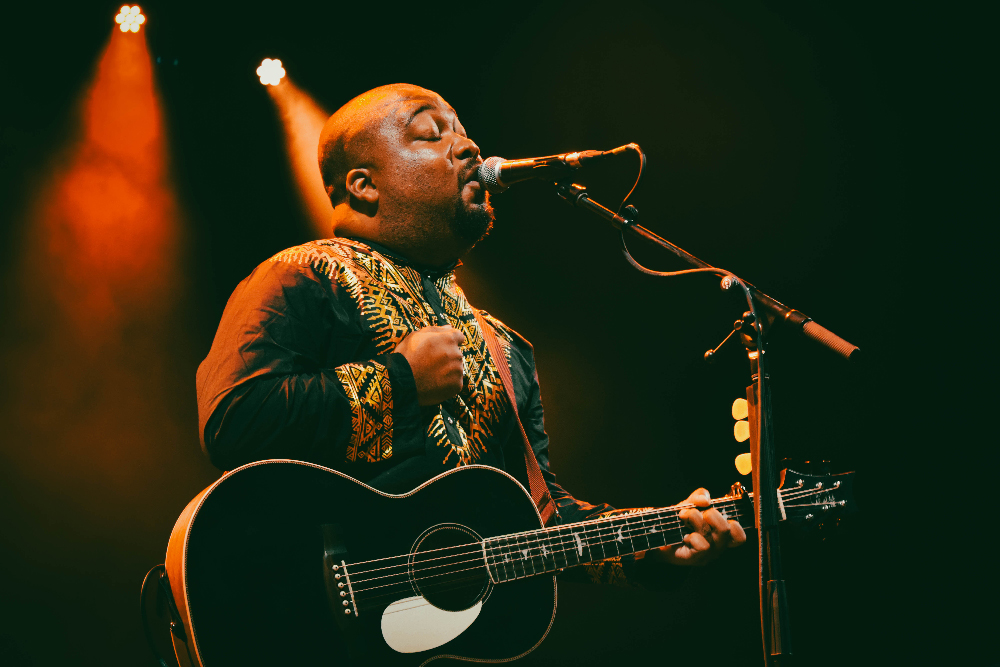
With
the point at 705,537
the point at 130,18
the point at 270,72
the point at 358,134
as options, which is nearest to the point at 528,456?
the point at 705,537

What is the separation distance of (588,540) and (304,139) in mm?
2846

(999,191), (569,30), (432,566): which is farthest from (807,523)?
(569,30)

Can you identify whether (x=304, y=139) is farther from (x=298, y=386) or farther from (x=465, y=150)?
(x=298, y=386)

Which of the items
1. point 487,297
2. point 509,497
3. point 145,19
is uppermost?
point 145,19

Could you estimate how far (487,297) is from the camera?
12.0 ft

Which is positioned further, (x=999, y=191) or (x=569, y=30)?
(x=569, y=30)

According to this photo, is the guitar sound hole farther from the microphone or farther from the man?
the microphone

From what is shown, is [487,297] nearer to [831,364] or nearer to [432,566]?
[831,364]

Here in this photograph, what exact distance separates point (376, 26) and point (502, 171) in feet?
A: 7.58

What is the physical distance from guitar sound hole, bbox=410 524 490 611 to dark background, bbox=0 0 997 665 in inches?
77.7

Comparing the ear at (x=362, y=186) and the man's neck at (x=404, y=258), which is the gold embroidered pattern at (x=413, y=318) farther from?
the ear at (x=362, y=186)

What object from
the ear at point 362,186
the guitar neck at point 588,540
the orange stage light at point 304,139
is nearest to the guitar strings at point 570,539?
the guitar neck at point 588,540

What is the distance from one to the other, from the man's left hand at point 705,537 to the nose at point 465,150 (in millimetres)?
1315

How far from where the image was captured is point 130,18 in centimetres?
336
